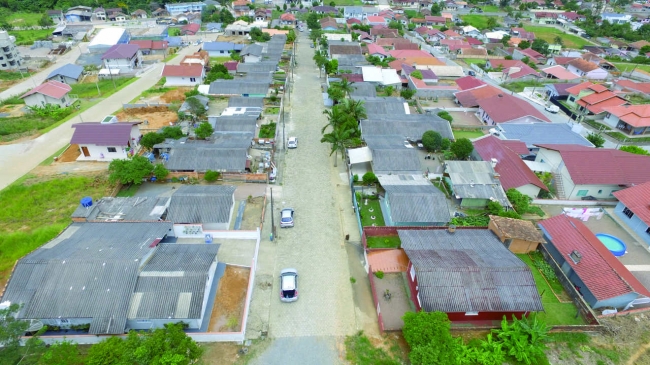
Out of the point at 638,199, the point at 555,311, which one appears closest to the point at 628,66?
the point at 638,199

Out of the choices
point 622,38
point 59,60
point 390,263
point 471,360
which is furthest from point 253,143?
point 622,38

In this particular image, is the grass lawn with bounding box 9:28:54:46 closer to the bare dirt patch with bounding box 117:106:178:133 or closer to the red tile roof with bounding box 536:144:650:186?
the bare dirt patch with bounding box 117:106:178:133

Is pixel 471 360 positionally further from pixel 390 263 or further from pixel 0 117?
pixel 0 117

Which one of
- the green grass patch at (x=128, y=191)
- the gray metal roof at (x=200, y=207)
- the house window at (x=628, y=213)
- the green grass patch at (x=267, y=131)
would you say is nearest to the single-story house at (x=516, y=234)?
the house window at (x=628, y=213)

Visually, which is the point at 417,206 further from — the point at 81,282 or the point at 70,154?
the point at 70,154

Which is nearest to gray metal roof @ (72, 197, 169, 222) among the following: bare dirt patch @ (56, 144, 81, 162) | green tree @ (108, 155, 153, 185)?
green tree @ (108, 155, 153, 185)
